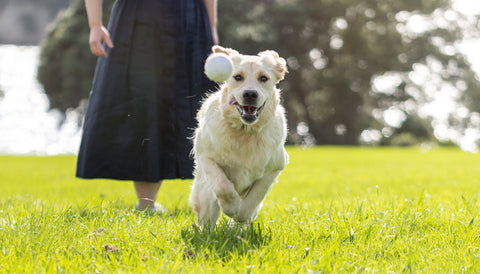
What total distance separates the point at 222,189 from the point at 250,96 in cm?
62

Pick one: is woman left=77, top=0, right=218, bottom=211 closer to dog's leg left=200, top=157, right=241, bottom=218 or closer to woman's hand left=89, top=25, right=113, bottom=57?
woman's hand left=89, top=25, right=113, bottom=57

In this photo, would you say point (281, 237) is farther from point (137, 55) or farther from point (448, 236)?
point (137, 55)

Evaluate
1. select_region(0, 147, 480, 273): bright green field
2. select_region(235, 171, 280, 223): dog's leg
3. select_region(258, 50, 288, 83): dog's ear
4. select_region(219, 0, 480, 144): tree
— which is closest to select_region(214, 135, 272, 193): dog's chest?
select_region(235, 171, 280, 223): dog's leg

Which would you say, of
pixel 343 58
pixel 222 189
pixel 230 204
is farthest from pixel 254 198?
pixel 343 58

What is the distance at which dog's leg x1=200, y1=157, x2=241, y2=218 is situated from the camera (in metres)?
3.22

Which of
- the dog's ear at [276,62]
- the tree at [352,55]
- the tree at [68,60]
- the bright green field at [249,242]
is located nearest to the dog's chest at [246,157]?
the bright green field at [249,242]

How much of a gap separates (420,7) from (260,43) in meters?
10.0

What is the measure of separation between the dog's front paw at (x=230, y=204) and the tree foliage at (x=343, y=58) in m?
22.6

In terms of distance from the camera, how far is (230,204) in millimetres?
3289

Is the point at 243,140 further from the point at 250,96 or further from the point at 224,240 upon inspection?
the point at 224,240

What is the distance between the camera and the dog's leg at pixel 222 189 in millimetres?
3225

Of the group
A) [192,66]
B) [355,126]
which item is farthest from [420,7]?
[192,66]

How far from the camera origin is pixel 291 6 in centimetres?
2669

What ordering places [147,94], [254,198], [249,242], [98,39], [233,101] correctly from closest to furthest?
[249,242]
[233,101]
[254,198]
[98,39]
[147,94]
